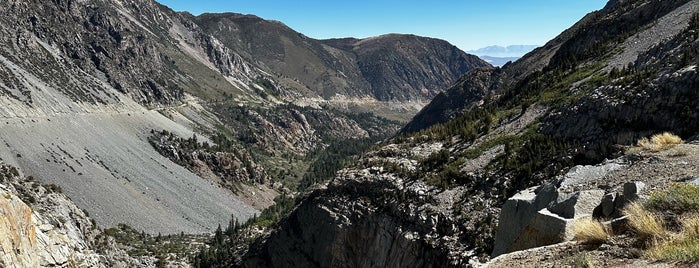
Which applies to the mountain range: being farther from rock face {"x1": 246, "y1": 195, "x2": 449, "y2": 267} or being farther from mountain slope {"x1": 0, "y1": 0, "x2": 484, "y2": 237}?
mountain slope {"x1": 0, "y1": 0, "x2": 484, "y2": 237}

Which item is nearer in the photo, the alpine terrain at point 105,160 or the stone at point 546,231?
the stone at point 546,231

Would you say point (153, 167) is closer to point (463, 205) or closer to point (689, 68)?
point (463, 205)

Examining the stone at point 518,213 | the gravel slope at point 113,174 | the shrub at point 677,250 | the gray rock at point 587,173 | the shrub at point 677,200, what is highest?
the shrub at point 677,200

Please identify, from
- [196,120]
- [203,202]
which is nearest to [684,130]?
[203,202]

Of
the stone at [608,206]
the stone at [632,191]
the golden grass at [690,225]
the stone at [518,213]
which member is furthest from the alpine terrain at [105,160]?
the golden grass at [690,225]

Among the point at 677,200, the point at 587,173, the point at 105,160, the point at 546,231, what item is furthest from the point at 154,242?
the point at 677,200

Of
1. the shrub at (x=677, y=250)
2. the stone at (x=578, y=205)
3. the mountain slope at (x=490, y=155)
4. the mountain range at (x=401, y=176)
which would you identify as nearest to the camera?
the shrub at (x=677, y=250)

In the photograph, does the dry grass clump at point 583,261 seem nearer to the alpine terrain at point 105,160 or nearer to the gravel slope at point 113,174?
the alpine terrain at point 105,160
